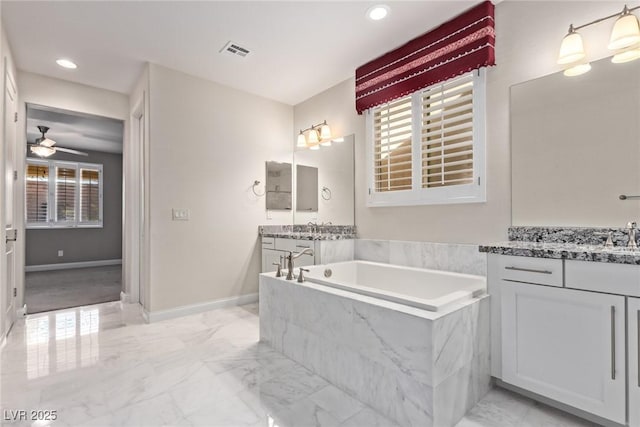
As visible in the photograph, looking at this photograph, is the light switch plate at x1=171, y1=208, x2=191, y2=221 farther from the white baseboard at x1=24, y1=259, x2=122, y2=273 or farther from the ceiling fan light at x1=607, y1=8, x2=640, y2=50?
the white baseboard at x1=24, y1=259, x2=122, y2=273

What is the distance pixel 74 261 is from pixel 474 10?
25.3 ft

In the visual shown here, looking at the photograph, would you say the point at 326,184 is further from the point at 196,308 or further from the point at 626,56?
the point at 626,56

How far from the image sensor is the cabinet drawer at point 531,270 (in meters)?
1.54

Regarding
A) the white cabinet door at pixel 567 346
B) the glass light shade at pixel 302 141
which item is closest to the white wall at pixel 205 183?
the glass light shade at pixel 302 141

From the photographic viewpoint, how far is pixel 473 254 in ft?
7.57

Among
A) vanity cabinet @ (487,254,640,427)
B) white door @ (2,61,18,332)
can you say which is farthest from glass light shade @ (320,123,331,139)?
white door @ (2,61,18,332)

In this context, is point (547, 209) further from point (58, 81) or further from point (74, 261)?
point (74, 261)

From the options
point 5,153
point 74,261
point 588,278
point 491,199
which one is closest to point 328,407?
point 588,278

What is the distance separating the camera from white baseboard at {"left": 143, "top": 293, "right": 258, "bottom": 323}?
9.83 ft

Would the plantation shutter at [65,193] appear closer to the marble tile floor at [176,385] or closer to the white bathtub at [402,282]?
the marble tile floor at [176,385]

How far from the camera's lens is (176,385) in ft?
6.02

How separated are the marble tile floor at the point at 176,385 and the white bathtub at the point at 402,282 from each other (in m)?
0.58

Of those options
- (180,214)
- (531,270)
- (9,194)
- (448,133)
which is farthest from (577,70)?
(9,194)

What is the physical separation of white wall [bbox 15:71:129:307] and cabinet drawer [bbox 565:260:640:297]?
448cm
